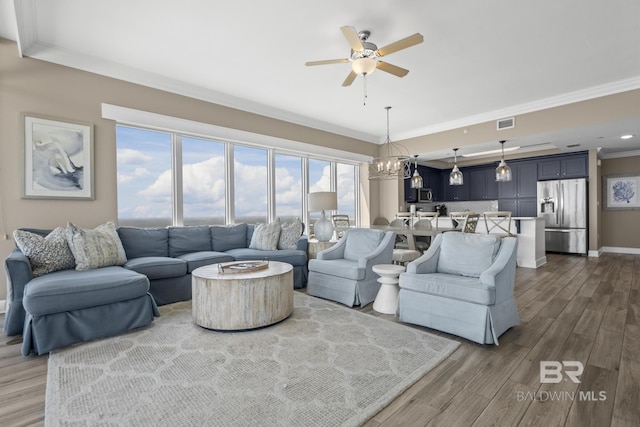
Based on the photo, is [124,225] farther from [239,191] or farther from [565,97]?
[565,97]

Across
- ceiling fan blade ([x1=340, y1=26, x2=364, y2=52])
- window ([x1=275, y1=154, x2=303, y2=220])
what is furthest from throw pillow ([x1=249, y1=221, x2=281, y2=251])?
ceiling fan blade ([x1=340, y1=26, x2=364, y2=52])

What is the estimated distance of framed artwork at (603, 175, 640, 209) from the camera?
724 centimetres

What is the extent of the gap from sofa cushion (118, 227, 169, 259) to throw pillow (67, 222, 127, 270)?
12.8 inches

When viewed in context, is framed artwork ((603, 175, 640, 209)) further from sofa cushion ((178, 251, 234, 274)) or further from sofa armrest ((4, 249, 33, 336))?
sofa armrest ((4, 249, 33, 336))

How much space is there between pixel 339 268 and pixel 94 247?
256 cm

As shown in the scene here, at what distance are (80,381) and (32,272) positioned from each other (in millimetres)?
1403

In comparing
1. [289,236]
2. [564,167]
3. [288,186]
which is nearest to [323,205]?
[289,236]

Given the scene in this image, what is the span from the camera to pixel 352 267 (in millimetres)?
3533

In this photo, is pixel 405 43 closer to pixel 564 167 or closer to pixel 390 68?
pixel 390 68

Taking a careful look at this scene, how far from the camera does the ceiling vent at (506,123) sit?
17.6 feet

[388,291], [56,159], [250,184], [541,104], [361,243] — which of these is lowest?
[388,291]

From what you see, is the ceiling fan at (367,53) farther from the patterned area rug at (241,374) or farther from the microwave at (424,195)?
the microwave at (424,195)

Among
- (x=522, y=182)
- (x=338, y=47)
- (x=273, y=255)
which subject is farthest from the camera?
(x=522, y=182)

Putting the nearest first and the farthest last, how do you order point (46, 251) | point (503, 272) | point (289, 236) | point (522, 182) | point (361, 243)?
point (503, 272) < point (46, 251) < point (361, 243) < point (289, 236) < point (522, 182)
